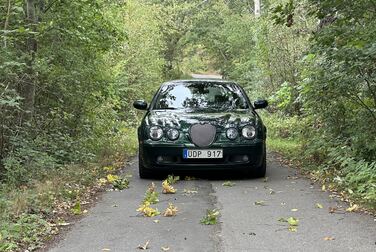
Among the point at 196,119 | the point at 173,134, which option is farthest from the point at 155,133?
the point at 196,119

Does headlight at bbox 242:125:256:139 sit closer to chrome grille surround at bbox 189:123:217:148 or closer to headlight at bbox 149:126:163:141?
chrome grille surround at bbox 189:123:217:148

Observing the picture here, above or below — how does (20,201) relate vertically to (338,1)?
below

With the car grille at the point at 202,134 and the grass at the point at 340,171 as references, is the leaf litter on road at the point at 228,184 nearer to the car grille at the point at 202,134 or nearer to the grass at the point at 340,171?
the car grille at the point at 202,134

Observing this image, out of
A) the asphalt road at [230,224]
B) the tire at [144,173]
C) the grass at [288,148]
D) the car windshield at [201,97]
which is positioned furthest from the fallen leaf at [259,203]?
the grass at [288,148]

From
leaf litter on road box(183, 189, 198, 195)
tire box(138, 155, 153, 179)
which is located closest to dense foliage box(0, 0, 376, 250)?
tire box(138, 155, 153, 179)

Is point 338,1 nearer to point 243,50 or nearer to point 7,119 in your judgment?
point 7,119

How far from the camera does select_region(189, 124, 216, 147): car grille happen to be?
27.2 feet

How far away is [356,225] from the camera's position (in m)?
5.69

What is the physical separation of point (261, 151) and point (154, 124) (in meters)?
1.70

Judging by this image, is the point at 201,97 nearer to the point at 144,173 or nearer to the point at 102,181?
the point at 144,173

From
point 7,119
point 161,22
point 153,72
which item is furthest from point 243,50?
point 7,119

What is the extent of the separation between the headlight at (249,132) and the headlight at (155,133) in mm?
1268

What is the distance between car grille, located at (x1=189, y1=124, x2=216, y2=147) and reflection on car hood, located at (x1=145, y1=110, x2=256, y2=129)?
0.09 m

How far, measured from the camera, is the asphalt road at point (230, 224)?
5031mm
